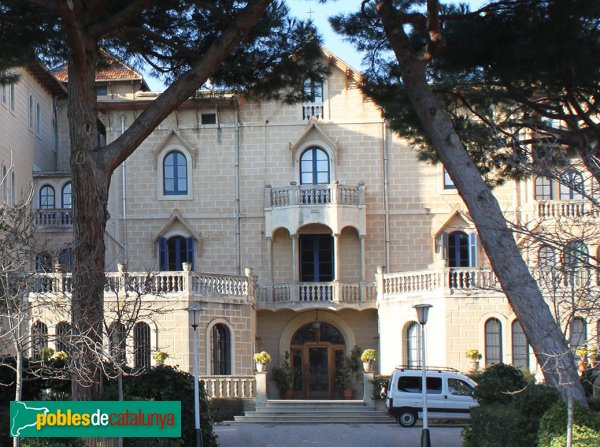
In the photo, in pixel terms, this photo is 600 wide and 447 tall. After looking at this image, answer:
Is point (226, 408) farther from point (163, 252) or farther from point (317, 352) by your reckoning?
point (163, 252)

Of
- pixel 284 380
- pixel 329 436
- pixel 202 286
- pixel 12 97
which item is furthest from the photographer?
pixel 284 380

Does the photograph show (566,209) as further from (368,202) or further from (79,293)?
(79,293)

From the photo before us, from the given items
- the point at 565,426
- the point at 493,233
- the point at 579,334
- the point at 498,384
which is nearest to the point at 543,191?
the point at 579,334

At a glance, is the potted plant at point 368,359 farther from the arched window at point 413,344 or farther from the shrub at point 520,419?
the shrub at point 520,419

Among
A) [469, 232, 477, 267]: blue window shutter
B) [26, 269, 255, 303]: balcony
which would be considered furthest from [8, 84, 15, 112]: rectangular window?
[469, 232, 477, 267]: blue window shutter

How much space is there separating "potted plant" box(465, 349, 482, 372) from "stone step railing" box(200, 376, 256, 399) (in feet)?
21.5

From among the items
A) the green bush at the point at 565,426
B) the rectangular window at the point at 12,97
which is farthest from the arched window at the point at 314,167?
the green bush at the point at 565,426

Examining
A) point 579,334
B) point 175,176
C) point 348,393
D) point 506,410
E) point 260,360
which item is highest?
point 175,176

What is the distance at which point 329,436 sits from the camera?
97.6ft

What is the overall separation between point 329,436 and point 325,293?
11230mm

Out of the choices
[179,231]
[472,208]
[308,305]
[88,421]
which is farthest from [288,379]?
[88,421]

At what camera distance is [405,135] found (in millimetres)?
23891

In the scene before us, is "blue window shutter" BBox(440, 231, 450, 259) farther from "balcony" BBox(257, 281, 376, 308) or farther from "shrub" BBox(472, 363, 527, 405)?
"shrub" BBox(472, 363, 527, 405)

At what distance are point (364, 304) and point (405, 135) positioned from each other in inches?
677
